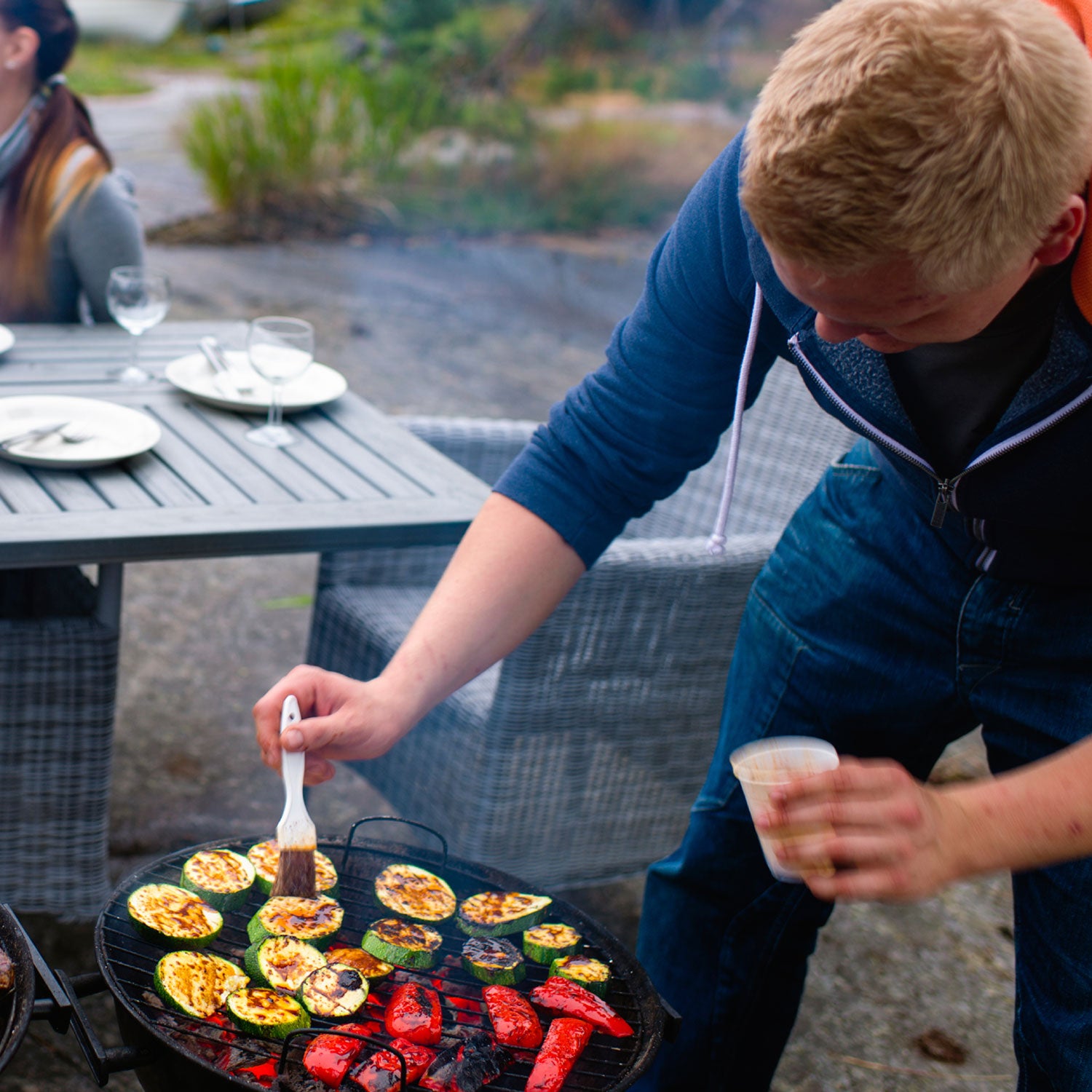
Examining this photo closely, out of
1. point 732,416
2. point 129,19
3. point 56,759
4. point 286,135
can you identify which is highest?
point 732,416

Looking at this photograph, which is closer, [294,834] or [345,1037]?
[345,1037]

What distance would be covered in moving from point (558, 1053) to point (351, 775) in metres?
1.90

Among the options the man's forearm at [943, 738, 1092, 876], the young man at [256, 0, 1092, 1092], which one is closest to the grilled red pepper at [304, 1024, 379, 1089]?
the young man at [256, 0, 1092, 1092]

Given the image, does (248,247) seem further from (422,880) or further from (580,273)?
(422,880)

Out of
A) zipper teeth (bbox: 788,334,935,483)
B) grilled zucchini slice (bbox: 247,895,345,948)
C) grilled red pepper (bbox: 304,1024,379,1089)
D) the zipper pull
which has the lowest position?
grilled zucchini slice (bbox: 247,895,345,948)

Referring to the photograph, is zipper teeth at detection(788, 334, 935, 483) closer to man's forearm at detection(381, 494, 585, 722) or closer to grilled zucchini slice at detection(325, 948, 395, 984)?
man's forearm at detection(381, 494, 585, 722)

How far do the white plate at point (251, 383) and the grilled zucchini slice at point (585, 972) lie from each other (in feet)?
4.58

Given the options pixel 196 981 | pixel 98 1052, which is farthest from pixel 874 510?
pixel 98 1052

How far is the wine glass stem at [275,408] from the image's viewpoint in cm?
245

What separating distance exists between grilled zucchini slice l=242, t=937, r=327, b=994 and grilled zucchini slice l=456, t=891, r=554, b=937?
21 centimetres

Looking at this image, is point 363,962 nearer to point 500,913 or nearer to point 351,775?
point 500,913

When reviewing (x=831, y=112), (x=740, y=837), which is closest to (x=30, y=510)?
(x=740, y=837)

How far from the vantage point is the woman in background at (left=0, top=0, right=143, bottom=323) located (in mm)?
2980

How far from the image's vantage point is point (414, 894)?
5.21 ft
